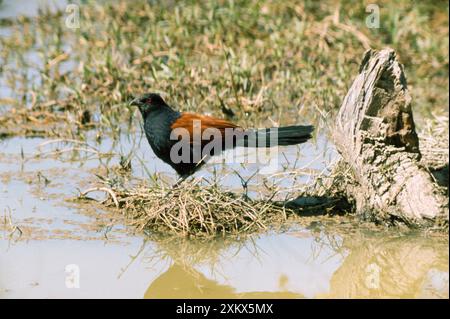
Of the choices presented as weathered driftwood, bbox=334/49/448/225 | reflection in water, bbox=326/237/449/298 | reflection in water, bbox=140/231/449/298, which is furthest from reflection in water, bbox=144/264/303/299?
weathered driftwood, bbox=334/49/448/225

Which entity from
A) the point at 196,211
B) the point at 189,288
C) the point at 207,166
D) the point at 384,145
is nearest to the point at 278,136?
the point at 384,145

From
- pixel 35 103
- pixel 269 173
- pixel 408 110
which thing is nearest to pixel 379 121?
pixel 408 110

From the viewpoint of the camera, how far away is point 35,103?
7.98m

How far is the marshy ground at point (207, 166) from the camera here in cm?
484

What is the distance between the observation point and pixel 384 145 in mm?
5543

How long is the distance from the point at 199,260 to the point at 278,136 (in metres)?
1.15

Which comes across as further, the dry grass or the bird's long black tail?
the bird's long black tail

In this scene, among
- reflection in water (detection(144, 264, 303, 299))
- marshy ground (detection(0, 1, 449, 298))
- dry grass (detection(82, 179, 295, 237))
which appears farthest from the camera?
dry grass (detection(82, 179, 295, 237))

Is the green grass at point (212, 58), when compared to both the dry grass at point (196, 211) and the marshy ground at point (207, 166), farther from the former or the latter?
the dry grass at point (196, 211)

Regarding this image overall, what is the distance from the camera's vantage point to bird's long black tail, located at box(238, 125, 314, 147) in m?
5.75

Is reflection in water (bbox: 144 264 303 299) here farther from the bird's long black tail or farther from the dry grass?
the bird's long black tail

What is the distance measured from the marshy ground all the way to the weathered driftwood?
169 mm
